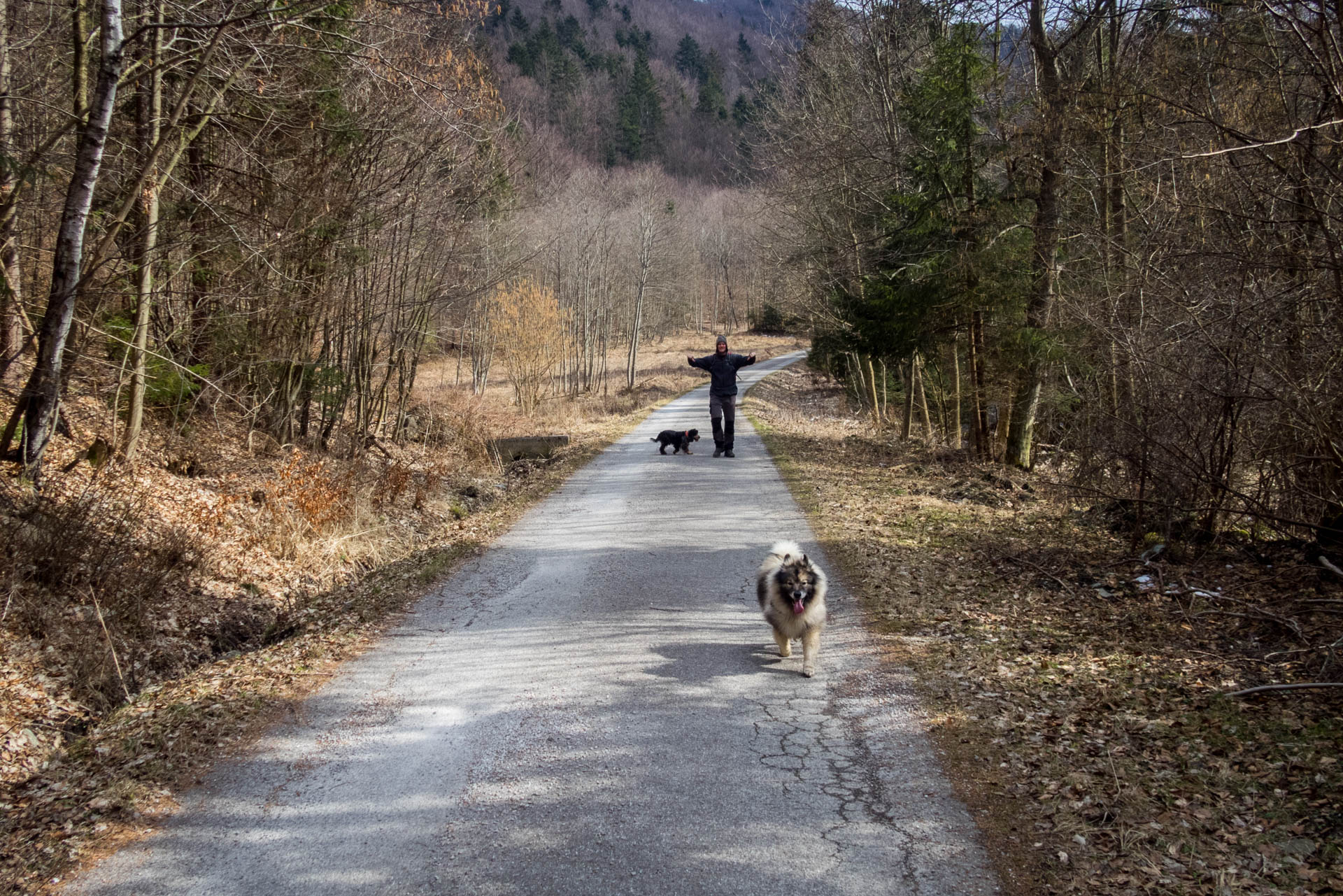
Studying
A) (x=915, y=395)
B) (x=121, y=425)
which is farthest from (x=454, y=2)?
(x=915, y=395)

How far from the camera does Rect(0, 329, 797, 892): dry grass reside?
15.5 feet

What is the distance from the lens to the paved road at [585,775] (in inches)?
147

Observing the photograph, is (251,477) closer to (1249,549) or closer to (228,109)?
(228,109)

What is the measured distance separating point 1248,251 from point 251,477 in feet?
42.6

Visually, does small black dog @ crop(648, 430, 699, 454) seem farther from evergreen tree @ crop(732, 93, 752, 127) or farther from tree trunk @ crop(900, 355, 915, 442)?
evergreen tree @ crop(732, 93, 752, 127)

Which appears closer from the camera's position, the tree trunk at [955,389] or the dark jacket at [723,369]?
the dark jacket at [723,369]

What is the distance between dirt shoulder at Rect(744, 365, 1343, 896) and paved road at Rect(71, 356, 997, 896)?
0.39m

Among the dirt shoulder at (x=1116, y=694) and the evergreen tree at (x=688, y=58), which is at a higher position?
the evergreen tree at (x=688, y=58)

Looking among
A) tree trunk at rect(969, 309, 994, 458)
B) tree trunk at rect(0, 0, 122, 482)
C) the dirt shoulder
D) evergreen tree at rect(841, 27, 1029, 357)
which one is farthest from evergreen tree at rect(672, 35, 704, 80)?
the dirt shoulder

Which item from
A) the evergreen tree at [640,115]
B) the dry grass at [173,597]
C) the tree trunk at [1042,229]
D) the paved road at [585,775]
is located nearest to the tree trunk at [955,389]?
the tree trunk at [1042,229]

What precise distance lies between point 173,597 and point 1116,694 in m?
8.80

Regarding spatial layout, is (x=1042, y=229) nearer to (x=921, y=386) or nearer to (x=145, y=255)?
(x=921, y=386)

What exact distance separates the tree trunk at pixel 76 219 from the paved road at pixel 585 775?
463 cm

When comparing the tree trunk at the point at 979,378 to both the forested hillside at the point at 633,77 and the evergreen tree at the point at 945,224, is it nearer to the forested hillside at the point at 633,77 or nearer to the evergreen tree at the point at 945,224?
the evergreen tree at the point at 945,224
